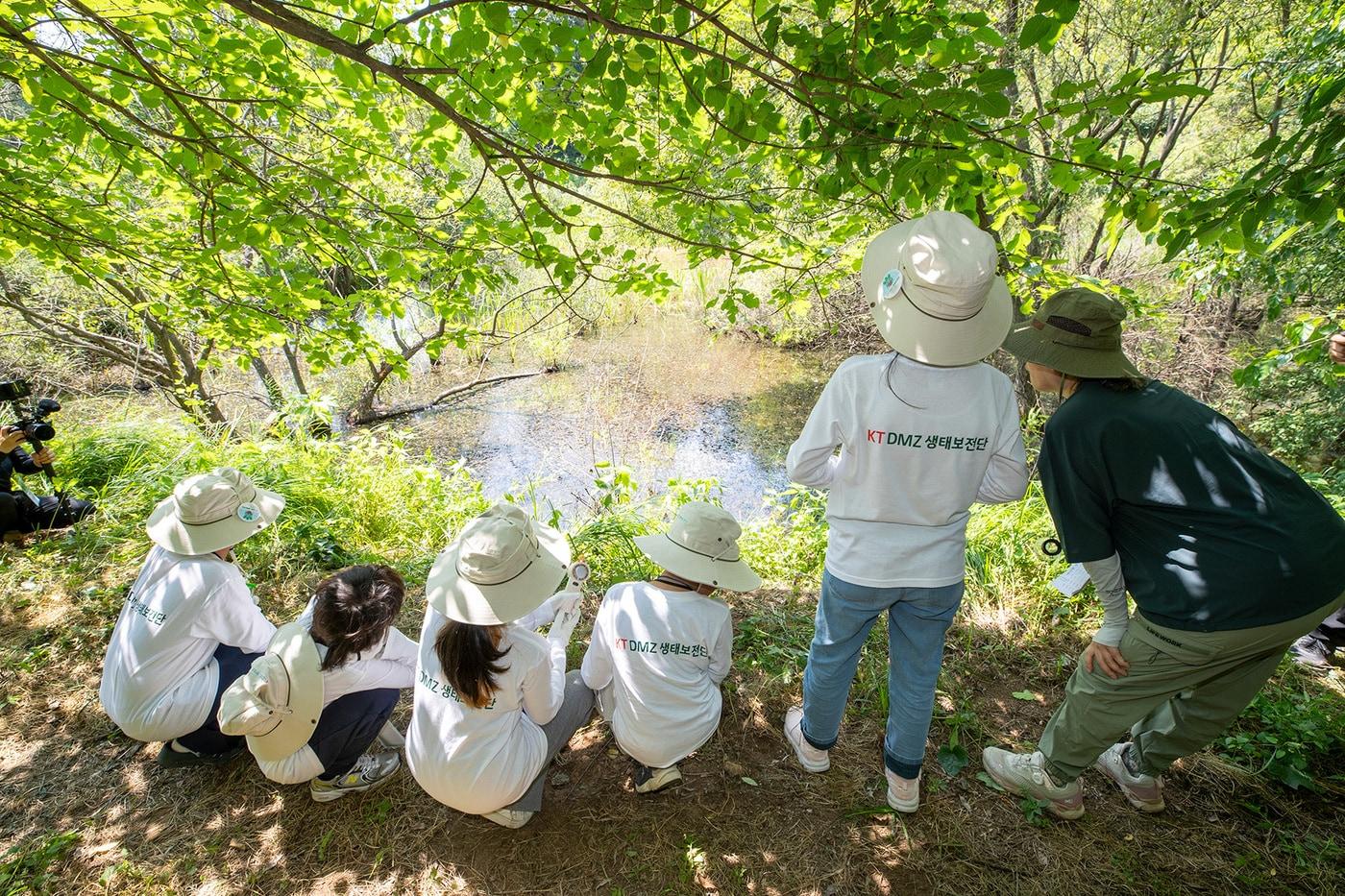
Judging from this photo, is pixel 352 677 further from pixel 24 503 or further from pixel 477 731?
pixel 24 503

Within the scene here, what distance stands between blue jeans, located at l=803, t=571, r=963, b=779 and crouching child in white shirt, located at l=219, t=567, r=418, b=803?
146 centimetres

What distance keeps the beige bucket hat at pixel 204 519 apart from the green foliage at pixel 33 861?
987 millimetres

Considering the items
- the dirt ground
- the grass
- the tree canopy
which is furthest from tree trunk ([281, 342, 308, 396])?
the dirt ground

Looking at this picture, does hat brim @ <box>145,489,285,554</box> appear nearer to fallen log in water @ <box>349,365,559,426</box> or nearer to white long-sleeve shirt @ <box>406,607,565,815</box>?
white long-sleeve shirt @ <box>406,607,565,815</box>

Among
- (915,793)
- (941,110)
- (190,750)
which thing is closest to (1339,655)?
(915,793)

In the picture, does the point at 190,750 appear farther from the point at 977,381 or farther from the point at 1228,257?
the point at 1228,257

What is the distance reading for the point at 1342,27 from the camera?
2.64 meters

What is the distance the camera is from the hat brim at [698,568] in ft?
6.55

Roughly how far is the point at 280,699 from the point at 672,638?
1.23 metres

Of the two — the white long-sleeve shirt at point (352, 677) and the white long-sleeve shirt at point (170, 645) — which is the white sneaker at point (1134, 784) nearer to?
the white long-sleeve shirt at point (352, 677)

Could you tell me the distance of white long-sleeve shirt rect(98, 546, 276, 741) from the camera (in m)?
2.10

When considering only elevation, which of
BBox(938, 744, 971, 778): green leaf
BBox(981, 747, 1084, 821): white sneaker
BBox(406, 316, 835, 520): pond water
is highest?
BBox(981, 747, 1084, 821): white sneaker

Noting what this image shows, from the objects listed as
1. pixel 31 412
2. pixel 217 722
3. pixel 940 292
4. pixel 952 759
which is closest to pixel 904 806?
pixel 952 759

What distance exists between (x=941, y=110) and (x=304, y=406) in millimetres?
5794
